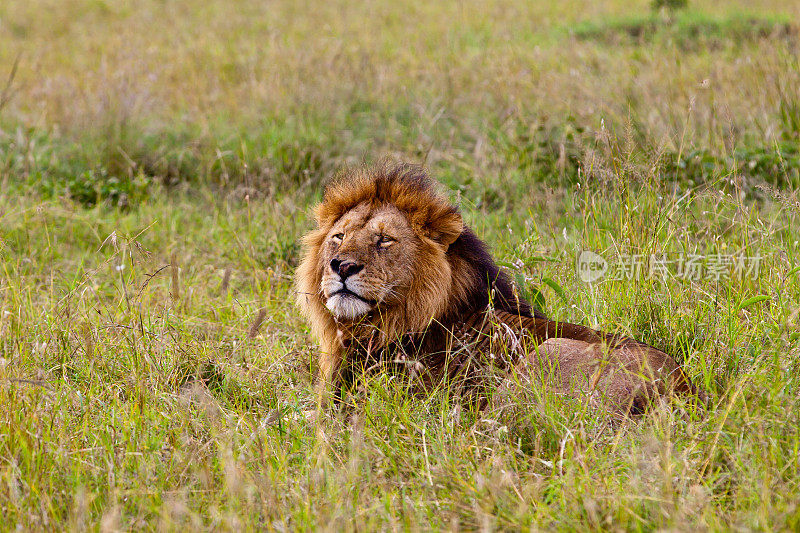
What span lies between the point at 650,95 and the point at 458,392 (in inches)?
196

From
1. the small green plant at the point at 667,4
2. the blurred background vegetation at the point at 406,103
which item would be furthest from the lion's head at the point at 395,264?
the small green plant at the point at 667,4

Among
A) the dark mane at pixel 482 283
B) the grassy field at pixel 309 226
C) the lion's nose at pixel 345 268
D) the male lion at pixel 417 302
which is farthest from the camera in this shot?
the dark mane at pixel 482 283

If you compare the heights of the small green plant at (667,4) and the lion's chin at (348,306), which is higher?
the small green plant at (667,4)

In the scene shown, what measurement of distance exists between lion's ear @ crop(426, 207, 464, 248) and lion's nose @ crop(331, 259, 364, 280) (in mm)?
374

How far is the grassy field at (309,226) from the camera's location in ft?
8.34

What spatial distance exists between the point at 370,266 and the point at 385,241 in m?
0.16

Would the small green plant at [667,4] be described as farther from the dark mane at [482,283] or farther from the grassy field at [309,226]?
the dark mane at [482,283]

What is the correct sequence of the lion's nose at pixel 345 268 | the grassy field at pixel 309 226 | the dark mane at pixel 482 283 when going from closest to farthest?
the grassy field at pixel 309 226 < the lion's nose at pixel 345 268 < the dark mane at pixel 482 283

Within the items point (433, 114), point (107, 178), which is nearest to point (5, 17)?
point (107, 178)

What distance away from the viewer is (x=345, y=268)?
3.40 meters

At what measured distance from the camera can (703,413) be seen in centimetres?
286

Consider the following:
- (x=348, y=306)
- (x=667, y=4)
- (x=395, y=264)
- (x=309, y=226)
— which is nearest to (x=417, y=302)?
(x=395, y=264)

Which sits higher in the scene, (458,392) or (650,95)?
(650,95)

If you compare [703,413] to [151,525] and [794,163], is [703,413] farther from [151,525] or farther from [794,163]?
[794,163]
